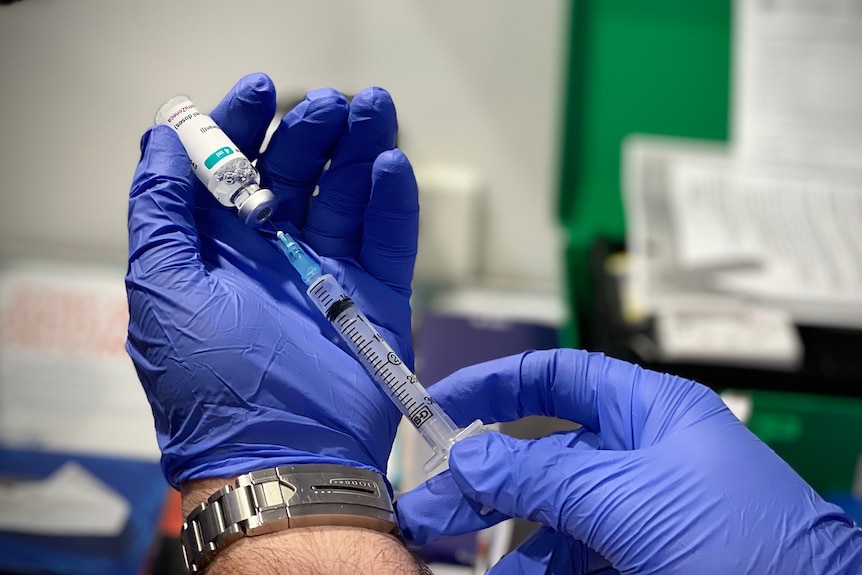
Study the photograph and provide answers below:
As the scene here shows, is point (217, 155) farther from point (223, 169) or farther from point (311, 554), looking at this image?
point (311, 554)

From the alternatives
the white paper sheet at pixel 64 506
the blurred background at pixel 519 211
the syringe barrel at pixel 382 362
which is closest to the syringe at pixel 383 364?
the syringe barrel at pixel 382 362

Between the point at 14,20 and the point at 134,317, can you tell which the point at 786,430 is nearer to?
the point at 134,317


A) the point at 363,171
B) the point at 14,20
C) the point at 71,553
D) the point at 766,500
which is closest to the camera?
the point at 766,500

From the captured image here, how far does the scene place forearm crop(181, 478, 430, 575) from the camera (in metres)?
0.55

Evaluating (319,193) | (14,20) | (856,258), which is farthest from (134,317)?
(856,258)

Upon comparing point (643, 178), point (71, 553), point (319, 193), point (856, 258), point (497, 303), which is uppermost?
point (319, 193)

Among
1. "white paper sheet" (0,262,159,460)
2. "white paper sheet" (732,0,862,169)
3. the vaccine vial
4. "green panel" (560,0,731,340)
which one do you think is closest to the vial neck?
the vaccine vial

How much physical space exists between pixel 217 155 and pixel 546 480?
38 cm

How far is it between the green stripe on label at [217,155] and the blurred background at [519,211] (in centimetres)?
20

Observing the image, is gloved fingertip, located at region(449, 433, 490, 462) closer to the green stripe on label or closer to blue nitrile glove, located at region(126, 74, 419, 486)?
blue nitrile glove, located at region(126, 74, 419, 486)

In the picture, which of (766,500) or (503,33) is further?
(503,33)

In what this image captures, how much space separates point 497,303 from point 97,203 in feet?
2.52

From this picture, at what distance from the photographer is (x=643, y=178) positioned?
143 centimetres

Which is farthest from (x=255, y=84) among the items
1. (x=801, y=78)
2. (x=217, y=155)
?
(x=801, y=78)
